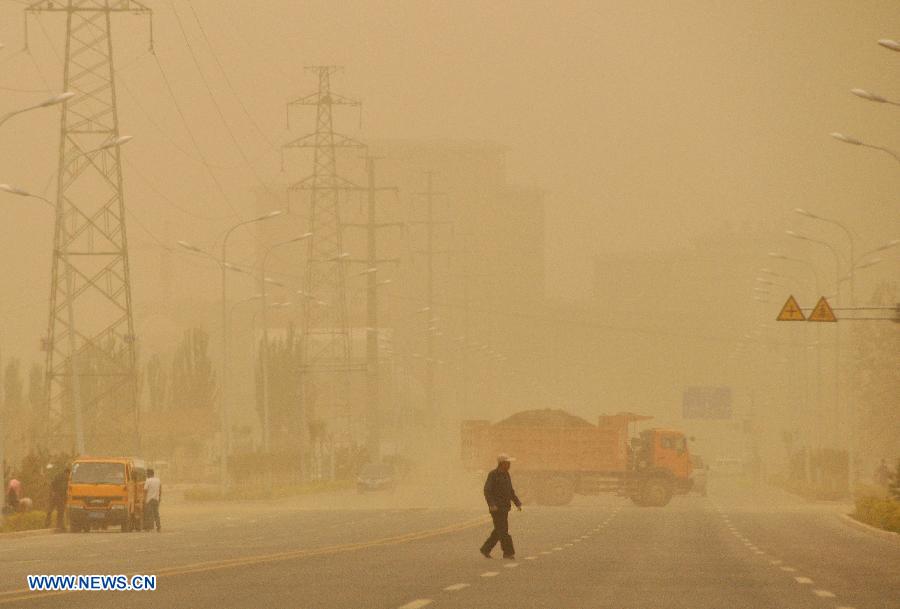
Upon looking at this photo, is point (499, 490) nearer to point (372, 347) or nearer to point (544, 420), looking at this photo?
point (544, 420)

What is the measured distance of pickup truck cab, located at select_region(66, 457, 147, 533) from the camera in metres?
54.6

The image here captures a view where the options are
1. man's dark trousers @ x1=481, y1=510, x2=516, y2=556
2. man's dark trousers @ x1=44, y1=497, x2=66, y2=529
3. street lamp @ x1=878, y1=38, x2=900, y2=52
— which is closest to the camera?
man's dark trousers @ x1=481, y1=510, x2=516, y2=556

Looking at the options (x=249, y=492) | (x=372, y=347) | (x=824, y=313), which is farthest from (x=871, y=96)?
(x=372, y=347)

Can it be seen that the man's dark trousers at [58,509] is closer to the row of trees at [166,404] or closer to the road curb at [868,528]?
the road curb at [868,528]

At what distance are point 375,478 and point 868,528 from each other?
46786 millimetres

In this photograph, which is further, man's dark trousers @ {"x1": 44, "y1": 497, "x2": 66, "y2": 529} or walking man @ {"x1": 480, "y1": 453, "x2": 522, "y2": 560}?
man's dark trousers @ {"x1": 44, "y1": 497, "x2": 66, "y2": 529}

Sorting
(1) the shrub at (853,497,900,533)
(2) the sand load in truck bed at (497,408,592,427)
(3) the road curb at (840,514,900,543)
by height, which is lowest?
(3) the road curb at (840,514,900,543)

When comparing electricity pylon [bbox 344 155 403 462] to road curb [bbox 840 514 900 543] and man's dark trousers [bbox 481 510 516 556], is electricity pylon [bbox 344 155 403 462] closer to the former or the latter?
road curb [bbox 840 514 900 543]

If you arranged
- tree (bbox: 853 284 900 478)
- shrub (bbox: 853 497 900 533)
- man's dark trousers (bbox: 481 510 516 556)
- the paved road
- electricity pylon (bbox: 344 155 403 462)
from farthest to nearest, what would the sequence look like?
tree (bbox: 853 284 900 478) → electricity pylon (bbox: 344 155 403 462) → shrub (bbox: 853 497 900 533) → man's dark trousers (bbox: 481 510 516 556) → the paved road

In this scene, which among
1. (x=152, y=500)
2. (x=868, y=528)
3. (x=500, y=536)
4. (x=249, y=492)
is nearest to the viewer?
(x=500, y=536)

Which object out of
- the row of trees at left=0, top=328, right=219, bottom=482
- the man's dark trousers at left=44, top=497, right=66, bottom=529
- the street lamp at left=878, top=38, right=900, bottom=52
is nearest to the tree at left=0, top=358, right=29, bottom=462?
the row of trees at left=0, top=328, right=219, bottom=482

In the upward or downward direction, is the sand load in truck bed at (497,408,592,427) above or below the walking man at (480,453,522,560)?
above

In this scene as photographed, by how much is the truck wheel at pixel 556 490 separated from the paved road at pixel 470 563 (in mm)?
13857

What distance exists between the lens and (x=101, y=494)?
180 feet
